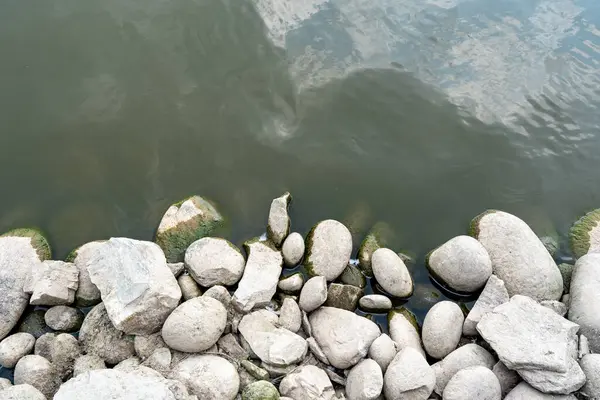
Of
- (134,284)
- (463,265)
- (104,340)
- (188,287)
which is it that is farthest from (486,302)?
(104,340)

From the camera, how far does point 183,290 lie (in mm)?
4801

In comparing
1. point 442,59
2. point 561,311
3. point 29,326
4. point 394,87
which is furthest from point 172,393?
point 442,59

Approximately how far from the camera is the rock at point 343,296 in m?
4.96

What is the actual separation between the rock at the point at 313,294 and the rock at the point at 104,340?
169 centimetres

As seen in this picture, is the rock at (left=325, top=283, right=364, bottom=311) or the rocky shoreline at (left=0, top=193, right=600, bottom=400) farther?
the rock at (left=325, top=283, right=364, bottom=311)

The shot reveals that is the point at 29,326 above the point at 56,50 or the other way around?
the other way around

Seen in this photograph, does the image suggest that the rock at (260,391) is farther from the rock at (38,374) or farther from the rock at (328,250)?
the rock at (38,374)

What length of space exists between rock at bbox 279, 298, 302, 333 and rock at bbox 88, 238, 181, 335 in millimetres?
1032

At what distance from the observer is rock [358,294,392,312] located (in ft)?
16.2

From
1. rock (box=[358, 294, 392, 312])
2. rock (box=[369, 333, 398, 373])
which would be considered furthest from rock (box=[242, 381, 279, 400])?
rock (box=[358, 294, 392, 312])

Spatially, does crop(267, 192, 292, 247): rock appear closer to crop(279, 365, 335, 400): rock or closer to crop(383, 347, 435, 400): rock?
crop(279, 365, 335, 400): rock

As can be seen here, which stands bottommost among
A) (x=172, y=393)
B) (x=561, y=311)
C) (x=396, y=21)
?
(x=172, y=393)

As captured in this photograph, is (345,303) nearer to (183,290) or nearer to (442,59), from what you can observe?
(183,290)

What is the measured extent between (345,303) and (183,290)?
1646mm
